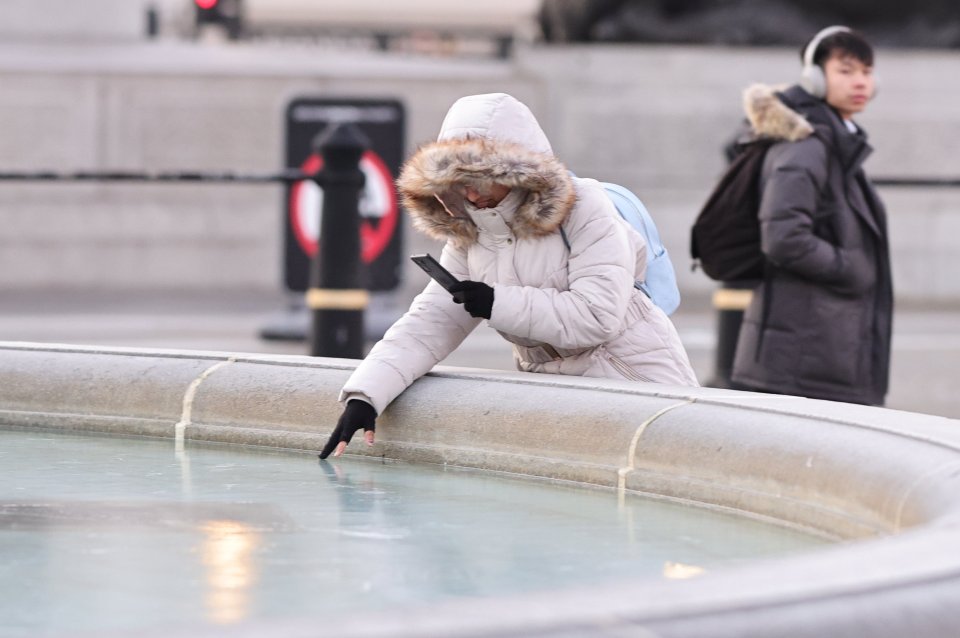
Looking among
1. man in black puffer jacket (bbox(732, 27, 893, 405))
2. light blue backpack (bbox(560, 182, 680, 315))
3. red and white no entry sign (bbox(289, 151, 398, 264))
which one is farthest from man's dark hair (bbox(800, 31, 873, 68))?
red and white no entry sign (bbox(289, 151, 398, 264))

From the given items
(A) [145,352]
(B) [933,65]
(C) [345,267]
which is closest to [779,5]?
(B) [933,65]

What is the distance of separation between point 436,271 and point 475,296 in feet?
0.31

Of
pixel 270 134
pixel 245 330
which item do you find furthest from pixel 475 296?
pixel 270 134

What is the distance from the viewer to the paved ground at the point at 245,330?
8.63 m

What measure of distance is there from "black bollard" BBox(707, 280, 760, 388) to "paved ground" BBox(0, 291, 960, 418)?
1.41ft

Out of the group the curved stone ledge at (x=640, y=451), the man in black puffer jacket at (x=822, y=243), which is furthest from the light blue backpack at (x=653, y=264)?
the man in black puffer jacket at (x=822, y=243)

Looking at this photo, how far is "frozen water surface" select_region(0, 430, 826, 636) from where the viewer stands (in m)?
2.69

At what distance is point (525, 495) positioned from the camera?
3.61 meters

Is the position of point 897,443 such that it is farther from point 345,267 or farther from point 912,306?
point 912,306

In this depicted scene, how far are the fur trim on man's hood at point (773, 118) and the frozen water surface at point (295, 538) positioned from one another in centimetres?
181

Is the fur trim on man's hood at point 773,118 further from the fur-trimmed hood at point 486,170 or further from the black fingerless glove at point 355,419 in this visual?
the black fingerless glove at point 355,419

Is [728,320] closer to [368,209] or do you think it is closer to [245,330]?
[368,209]

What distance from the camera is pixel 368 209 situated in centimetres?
917

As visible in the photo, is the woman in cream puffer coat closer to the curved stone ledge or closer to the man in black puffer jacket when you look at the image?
the curved stone ledge
